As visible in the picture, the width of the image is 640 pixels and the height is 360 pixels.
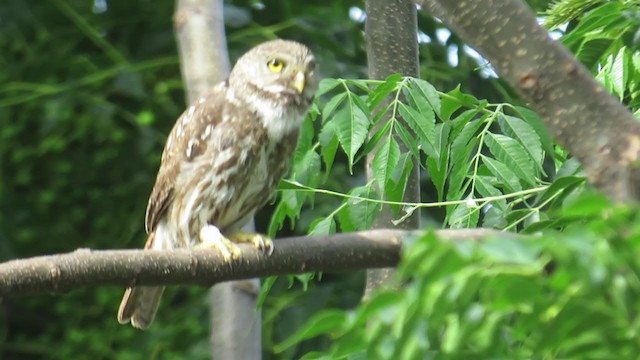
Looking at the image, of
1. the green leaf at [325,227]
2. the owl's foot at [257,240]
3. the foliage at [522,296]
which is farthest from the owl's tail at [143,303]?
the foliage at [522,296]

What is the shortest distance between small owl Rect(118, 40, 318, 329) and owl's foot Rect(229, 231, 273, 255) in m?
0.01

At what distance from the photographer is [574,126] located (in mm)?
1858

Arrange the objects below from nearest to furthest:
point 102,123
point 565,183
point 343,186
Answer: point 565,183
point 343,186
point 102,123

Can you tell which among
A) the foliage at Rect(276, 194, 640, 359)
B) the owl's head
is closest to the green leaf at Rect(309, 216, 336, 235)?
the owl's head

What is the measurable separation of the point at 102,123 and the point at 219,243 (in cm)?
279

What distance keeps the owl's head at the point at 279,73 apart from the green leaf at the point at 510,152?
2.94 feet

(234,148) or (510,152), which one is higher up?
(234,148)

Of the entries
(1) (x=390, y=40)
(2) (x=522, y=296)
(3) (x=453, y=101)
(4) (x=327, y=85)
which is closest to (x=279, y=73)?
(1) (x=390, y=40)

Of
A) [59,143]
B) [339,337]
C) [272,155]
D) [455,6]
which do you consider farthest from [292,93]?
[59,143]

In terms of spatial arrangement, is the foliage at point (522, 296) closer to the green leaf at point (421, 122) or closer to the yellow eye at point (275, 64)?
the green leaf at point (421, 122)

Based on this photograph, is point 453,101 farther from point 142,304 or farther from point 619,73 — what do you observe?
point 142,304

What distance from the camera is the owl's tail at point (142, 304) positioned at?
13.0 feet

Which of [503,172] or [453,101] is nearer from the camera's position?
[503,172]

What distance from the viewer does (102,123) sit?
225 inches
